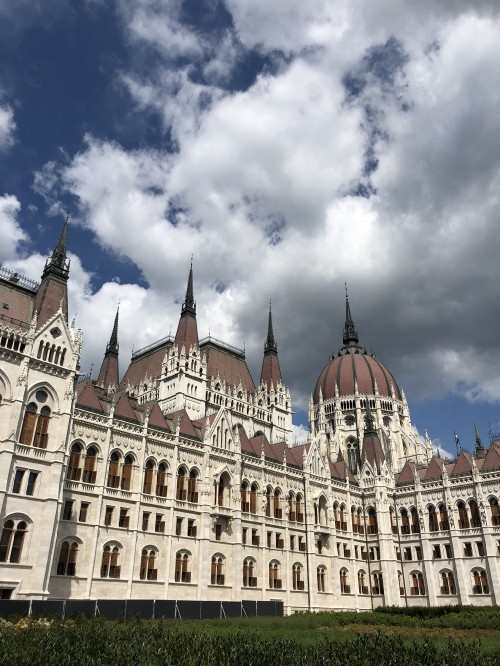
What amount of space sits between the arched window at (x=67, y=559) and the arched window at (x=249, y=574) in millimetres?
18459

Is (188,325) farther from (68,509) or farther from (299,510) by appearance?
(68,509)

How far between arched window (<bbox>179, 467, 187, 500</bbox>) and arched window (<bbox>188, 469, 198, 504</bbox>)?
79cm

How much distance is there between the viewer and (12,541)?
3678cm

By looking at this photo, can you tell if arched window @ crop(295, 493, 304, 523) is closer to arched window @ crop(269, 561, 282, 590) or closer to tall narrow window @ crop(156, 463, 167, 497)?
arched window @ crop(269, 561, 282, 590)

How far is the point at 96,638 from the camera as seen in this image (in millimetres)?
17047

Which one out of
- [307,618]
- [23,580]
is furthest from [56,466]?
[307,618]

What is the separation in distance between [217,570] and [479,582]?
1202 inches

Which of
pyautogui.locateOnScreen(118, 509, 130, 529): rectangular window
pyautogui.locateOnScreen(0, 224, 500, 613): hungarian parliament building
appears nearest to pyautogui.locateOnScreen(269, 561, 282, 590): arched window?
pyautogui.locateOnScreen(0, 224, 500, 613): hungarian parliament building

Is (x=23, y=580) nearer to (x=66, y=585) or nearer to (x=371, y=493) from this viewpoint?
(x=66, y=585)

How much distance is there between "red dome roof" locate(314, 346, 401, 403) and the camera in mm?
101312

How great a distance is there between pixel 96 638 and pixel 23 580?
22.7 m

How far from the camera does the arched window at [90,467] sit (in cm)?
4469

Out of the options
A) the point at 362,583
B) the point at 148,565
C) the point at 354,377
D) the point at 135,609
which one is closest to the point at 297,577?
the point at 362,583

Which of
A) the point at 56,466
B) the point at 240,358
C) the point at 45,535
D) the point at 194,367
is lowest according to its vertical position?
the point at 45,535
